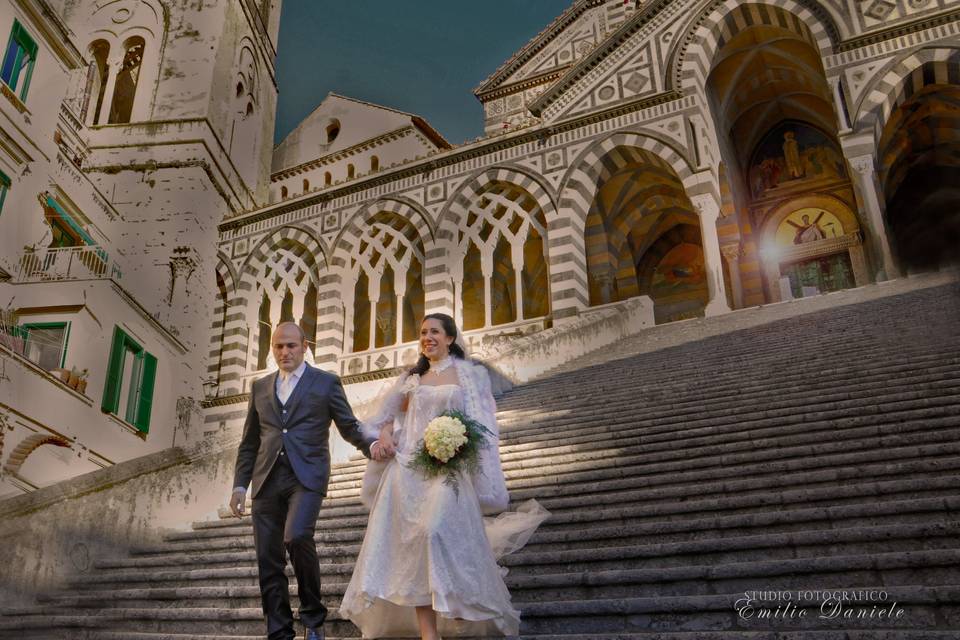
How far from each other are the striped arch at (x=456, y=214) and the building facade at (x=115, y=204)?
21.1ft

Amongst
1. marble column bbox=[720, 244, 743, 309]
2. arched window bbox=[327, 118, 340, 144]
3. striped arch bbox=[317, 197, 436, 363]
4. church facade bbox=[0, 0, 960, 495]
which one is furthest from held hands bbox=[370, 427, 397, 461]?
arched window bbox=[327, 118, 340, 144]

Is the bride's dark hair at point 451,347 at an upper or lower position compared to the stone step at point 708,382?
lower

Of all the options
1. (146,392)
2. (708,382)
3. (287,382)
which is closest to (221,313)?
(146,392)

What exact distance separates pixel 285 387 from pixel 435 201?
16.8 meters

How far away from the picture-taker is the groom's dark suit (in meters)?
4.02

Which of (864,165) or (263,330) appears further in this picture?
(263,330)

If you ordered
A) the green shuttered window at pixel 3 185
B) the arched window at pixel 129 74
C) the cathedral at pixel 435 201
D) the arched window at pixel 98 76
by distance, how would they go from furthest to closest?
the arched window at pixel 129 74, the arched window at pixel 98 76, the cathedral at pixel 435 201, the green shuttered window at pixel 3 185

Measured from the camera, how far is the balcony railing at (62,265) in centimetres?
1523

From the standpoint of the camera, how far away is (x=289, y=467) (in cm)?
421

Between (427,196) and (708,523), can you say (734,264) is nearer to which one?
(427,196)

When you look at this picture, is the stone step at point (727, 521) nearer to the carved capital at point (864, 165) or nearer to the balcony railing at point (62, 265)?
the balcony railing at point (62, 265)

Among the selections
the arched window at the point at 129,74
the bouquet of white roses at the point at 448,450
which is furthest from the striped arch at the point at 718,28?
the arched window at the point at 129,74

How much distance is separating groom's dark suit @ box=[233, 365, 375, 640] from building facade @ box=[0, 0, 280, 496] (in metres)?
9.57

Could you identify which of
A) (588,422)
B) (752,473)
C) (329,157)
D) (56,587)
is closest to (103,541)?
(56,587)
